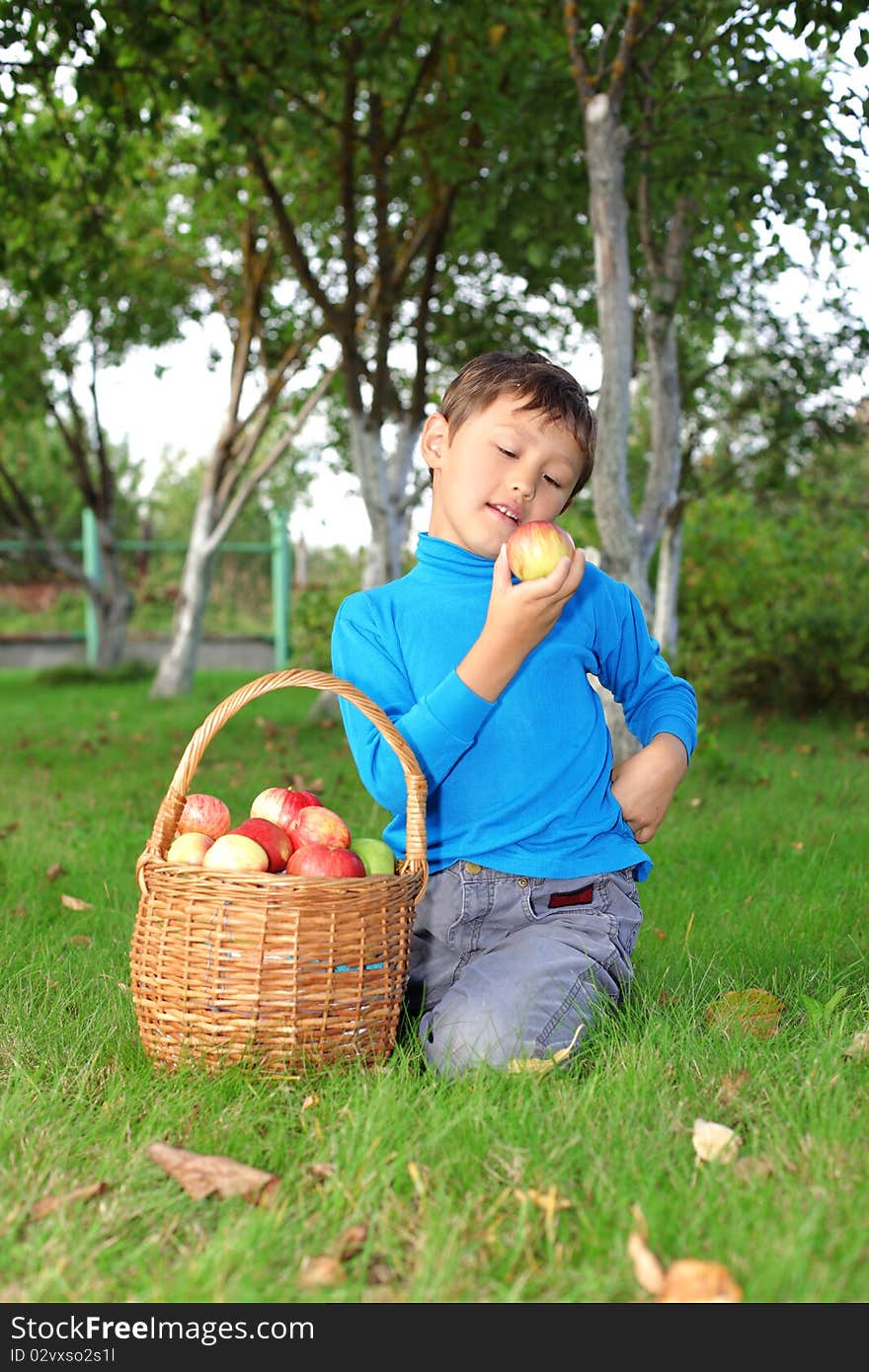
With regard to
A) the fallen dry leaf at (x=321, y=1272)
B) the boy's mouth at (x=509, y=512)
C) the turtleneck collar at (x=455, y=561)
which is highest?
the boy's mouth at (x=509, y=512)

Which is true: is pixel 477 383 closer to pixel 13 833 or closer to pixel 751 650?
pixel 13 833

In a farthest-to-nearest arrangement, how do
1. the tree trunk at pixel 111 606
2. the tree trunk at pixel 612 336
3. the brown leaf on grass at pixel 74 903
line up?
1. the tree trunk at pixel 111 606
2. the tree trunk at pixel 612 336
3. the brown leaf on grass at pixel 74 903

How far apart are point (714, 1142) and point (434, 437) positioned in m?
1.73

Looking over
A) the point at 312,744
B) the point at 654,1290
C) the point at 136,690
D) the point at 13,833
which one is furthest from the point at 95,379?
the point at 654,1290

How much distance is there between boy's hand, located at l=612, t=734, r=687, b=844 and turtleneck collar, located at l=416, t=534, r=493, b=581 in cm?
58

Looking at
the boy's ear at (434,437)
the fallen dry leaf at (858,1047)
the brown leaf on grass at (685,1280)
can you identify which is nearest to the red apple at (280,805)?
the boy's ear at (434,437)

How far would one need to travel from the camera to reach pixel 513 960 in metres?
2.65

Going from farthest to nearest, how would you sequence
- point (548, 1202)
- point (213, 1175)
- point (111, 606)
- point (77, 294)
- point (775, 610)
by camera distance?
point (111, 606)
point (77, 294)
point (775, 610)
point (213, 1175)
point (548, 1202)

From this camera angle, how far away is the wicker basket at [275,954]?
8.00ft

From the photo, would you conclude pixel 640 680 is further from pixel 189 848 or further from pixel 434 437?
pixel 189 848

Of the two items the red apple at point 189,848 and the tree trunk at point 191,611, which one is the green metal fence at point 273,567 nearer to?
the tree trunk at point 191,611

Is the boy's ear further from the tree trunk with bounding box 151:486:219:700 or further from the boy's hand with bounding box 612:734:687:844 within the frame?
the tree trunk with bounding box 151:486:219:700

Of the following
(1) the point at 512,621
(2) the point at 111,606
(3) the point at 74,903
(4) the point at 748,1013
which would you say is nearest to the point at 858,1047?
(4) the point at 748,1013

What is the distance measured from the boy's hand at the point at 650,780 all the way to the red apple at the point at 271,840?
821 mm
